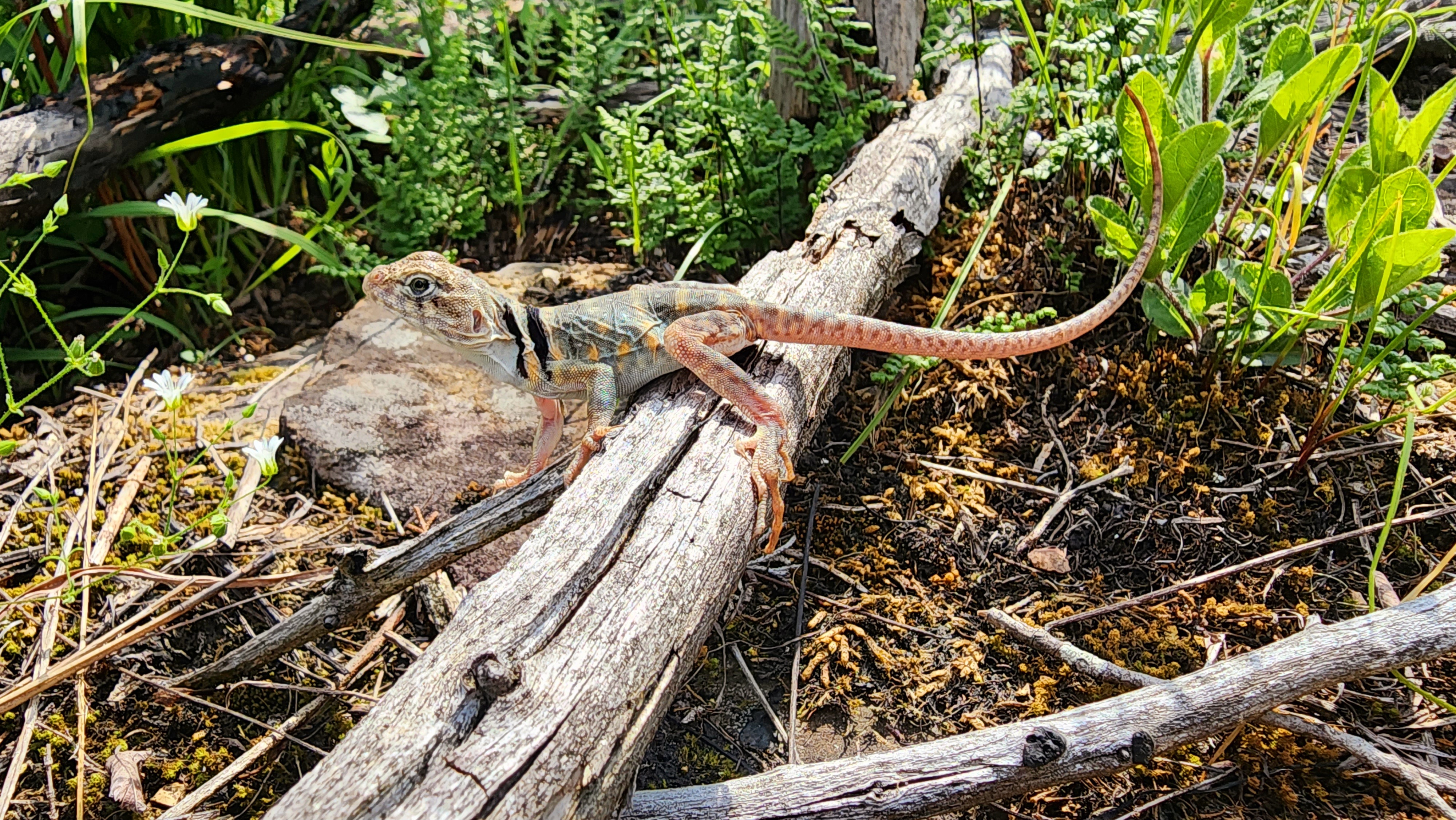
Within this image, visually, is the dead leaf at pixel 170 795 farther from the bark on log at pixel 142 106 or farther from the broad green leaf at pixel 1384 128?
the broad green leaf at pixel 1384 128

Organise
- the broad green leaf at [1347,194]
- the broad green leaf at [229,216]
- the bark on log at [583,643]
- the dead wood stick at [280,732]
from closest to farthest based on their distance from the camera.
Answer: the bark on log at [583,643] → the dead wood stick at [280,732] → the broad green leaf at [1347,194] → the broad green leaf at [229,216]

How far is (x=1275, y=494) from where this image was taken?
12.5ft

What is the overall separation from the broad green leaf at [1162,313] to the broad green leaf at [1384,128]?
832 millimetres

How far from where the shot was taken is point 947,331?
3715 millimetres

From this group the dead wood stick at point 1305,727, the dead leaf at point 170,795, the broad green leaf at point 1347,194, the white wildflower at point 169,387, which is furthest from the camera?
the broad green leaf at point 1347,194

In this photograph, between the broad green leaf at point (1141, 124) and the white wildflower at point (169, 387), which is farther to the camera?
the broad green leaf at point (1141, 124)

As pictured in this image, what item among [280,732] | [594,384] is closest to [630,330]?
[594,384]

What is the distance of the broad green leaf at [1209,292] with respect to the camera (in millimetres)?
3875

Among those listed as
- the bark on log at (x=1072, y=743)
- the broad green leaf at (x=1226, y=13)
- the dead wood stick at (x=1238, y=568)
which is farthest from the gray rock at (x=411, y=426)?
the broad green leaf at (x=1226, y=13)

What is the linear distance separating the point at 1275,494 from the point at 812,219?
87.4 inches

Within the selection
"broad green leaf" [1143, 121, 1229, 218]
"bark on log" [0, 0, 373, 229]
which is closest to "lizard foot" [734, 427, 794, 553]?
"broad green leaf" [1143, 121, 1229, 218]

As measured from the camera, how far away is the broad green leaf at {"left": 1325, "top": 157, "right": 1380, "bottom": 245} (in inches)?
146

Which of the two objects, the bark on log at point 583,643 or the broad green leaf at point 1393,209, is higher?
the broad green leaf at point 1393,209

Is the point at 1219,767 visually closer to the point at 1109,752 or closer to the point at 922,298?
the point at 1109,752
